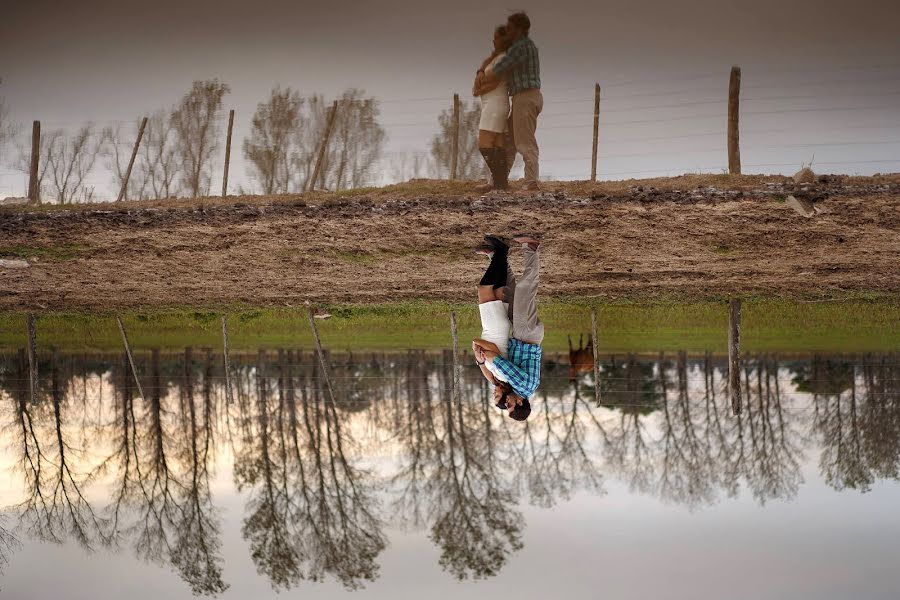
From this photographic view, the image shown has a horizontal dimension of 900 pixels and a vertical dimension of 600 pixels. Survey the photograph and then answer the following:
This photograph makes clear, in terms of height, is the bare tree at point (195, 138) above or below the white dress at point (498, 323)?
above

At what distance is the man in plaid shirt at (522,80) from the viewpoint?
6965mm

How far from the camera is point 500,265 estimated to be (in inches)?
256

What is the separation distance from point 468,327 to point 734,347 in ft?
12.2

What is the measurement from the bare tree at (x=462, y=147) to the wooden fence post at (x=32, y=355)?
704 cm

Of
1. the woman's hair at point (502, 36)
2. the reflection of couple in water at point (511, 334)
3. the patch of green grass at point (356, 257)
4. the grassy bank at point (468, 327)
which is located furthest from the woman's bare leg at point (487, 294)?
the grassy bank at point (468, 327)

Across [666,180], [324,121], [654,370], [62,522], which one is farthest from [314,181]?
[62,522]

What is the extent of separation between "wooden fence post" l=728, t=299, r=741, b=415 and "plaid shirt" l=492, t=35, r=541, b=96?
13.9 feet

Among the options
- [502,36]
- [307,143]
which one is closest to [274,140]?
[307,143]

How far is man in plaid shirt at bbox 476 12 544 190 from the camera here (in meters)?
6.96

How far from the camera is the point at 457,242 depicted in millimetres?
8555

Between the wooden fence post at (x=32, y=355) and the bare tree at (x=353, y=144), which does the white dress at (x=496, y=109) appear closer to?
the bare tree at (x=353, y=144)

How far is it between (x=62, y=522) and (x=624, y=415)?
915cm

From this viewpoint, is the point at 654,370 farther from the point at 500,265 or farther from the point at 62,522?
the point at 62,522

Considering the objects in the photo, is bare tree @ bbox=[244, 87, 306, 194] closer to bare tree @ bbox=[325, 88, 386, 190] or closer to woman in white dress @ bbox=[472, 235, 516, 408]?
bare tree @ bbox=[325, 88, 386, 190]
